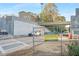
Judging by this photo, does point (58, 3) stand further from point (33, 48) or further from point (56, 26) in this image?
point (33, 48)

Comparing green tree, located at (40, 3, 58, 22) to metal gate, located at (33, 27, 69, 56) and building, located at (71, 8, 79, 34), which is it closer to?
metal gate, located at (33, 27, 69, 56)

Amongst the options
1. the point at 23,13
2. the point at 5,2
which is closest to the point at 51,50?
the point at 23,13

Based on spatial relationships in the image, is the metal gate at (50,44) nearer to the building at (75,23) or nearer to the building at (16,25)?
the building at (16,25)

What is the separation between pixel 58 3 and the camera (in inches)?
272

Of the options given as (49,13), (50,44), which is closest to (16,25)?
(49,13)

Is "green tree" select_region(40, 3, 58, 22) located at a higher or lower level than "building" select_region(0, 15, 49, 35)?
higher

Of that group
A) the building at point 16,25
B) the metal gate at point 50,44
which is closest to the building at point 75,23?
the metal gate at point 50,44

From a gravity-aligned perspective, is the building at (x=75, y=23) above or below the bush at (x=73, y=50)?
above

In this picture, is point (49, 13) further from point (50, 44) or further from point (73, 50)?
point (73, 50)

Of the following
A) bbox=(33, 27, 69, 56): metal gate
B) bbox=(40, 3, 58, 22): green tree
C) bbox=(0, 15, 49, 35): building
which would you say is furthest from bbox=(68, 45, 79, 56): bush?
bbox=(0, 15, 49, 35): building

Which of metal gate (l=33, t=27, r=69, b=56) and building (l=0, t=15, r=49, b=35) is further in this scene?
metal gate (l=33, t=27, r=69, b=56)

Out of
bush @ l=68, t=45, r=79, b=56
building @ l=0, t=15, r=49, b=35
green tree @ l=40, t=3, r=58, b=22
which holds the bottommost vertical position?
bush @ l=68, t=45, r=79, b=56

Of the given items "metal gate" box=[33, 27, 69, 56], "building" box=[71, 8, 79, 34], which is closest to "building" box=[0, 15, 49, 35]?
"metal gate" box=[33, 27, 69, 56]

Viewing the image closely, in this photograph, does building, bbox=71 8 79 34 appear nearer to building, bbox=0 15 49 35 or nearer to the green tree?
the green tree
